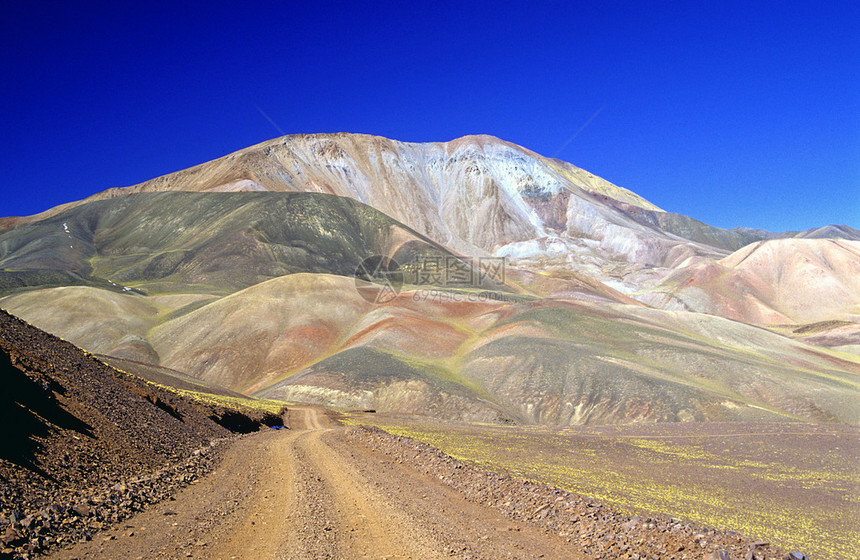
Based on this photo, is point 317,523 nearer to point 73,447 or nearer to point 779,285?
point 73,447

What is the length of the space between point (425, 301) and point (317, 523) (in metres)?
75.2

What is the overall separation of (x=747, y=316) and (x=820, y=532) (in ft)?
410

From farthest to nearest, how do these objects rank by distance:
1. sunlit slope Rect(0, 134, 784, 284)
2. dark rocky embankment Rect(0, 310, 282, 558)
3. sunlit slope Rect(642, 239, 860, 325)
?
sunlit slope Rect(0, 134, 784, 284), sunlit slope Rect(642, 239, 860, 325), dark rocky embankment Rect(0, 310, 282, 558)

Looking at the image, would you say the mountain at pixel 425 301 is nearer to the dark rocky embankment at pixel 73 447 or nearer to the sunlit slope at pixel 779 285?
the sunlit slope at pixel 779 285

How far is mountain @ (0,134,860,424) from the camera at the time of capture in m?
50.0

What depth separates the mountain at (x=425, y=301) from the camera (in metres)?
50.0

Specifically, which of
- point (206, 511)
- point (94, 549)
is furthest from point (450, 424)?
point (94, 549)

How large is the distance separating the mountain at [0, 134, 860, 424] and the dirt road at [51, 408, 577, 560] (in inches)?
1303

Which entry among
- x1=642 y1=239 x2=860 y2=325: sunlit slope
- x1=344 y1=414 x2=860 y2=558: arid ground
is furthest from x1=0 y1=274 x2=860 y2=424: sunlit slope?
x1=642 y1=239 x2=860 y2=325: sunlit slope

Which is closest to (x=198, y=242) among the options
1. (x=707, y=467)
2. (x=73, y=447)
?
(x=73, y=447)

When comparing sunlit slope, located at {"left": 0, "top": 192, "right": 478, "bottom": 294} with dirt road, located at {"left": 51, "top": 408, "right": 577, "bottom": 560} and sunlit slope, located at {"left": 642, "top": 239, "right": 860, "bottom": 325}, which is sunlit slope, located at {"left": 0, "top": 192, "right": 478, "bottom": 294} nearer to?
sunlit slope, located at {"left": 642, "top": 239, "right": 860, "bottom": 325}

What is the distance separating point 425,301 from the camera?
86188 mm

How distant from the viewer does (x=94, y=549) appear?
8.70 meters

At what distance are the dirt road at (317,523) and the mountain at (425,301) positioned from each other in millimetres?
33089
